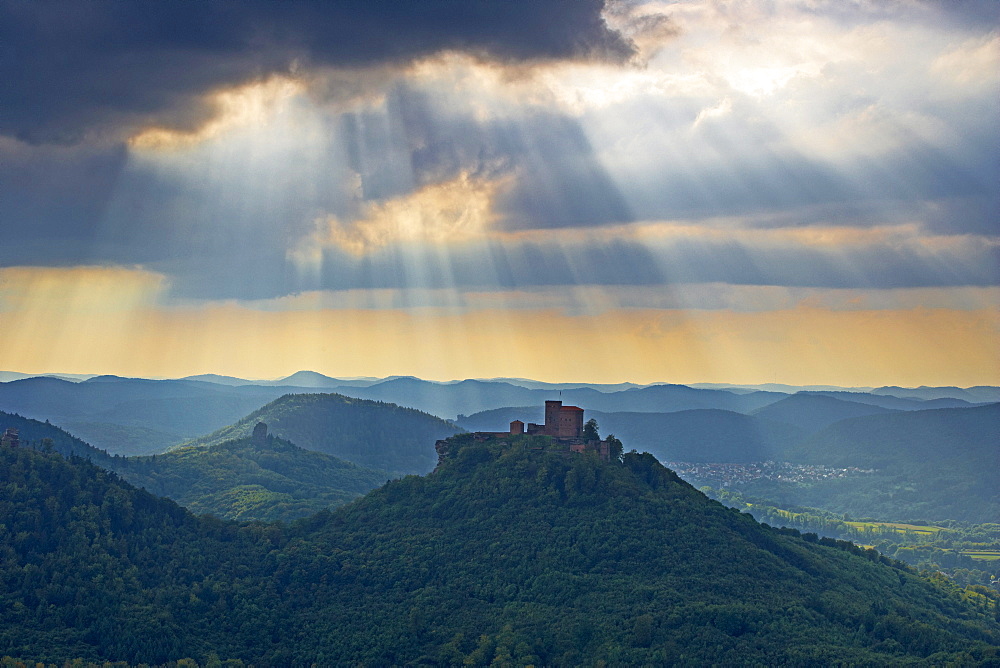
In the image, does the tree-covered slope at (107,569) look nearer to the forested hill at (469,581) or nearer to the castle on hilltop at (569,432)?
the forested hill at (469,581)

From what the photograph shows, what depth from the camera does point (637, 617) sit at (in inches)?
3745

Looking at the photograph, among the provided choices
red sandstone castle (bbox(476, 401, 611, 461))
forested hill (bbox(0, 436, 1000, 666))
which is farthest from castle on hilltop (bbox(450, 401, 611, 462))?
forested hill (bbox(0, 436, 1000, 666))

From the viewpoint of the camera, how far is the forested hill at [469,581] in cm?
9319

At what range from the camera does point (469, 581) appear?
106 metres

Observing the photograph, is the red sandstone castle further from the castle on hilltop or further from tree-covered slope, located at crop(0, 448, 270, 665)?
tree-covered slope, located at crop(0, 448, 270, 665)

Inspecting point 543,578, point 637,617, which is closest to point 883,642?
point 637,617

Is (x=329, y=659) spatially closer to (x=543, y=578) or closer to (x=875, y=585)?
(x=543, y=578)

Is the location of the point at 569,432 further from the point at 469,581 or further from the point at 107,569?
the point at 107,569

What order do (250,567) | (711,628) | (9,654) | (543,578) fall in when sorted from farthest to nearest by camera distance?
1. (250,567)
2. (543,578)
3. (711,628)
4. (9,654)

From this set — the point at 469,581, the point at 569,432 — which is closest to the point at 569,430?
the point at 569,432

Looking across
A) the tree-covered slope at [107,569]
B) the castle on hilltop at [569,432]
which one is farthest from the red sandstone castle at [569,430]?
the tree-covered slope at [107,569]

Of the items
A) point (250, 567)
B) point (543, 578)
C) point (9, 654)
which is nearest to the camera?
point (9, 654)

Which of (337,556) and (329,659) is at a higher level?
(337,556)

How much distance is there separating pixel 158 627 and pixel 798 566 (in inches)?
2771
